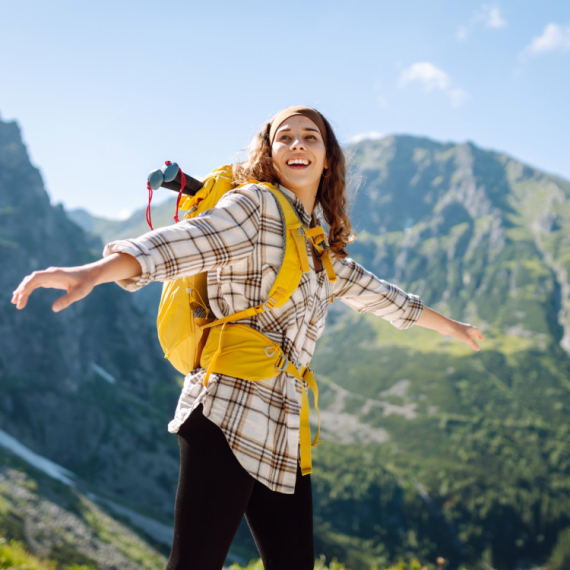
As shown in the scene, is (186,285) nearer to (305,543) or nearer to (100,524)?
(305,543)

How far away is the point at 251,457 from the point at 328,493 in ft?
507

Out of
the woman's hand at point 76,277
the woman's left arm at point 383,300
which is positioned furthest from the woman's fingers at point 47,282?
the woman's left arm at point 383,300

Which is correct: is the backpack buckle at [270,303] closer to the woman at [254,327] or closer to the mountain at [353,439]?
the woman at [254,327]

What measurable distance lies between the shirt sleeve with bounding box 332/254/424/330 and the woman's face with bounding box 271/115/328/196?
822mm

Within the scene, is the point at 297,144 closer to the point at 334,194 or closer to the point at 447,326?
the point at 334,194

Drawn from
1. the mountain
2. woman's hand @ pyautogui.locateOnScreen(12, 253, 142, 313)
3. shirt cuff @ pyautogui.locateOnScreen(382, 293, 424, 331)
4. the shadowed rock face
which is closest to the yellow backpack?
woman's hand @ pyautogui.locateOnScreen(12, 253, 142, 313)

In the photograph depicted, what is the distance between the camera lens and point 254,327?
3.15m

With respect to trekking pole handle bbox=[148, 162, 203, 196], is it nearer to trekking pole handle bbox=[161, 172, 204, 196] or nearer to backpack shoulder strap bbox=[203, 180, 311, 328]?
trekking pole handle bbox=[161, 172, 204, 196]

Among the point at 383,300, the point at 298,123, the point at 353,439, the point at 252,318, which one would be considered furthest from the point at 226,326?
the point at 353,439

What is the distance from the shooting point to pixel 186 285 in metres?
3.27

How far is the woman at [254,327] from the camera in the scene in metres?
2.64

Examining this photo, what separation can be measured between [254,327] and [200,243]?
67cm

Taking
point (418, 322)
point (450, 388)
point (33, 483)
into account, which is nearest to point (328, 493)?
point (450, 388)

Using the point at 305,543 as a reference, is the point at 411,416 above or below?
below
